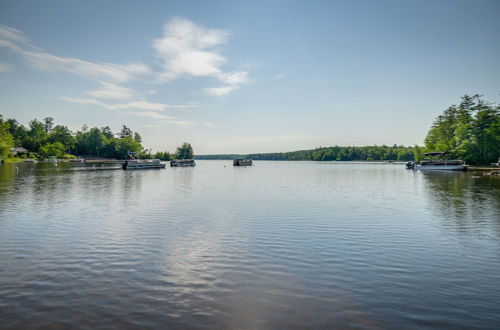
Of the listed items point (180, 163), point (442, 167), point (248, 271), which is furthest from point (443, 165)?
point (180, 163)

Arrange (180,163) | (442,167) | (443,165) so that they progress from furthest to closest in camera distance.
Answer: (180,163) → (443,165) → (442,167)

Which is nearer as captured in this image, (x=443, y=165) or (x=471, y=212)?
(x=471, y=212)

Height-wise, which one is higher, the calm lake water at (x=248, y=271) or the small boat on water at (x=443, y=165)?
the small boat on water at (x=443, y=165)

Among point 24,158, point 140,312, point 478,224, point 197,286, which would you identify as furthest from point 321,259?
point 24,158

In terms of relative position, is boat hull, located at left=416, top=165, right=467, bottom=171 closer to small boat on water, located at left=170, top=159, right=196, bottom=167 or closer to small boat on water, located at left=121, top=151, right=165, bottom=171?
small boat on water, located at left=121, top=151, right=165, bottom=171

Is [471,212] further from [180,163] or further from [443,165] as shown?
[180,163]

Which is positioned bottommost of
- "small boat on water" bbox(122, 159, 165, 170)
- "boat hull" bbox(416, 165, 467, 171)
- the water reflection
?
the water reflection

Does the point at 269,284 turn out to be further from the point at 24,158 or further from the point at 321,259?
the point at 24,158

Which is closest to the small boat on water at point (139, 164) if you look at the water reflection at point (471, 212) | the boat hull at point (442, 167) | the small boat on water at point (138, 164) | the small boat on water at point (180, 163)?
the small boat on water at point (138, 164)

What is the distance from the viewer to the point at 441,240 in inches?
695

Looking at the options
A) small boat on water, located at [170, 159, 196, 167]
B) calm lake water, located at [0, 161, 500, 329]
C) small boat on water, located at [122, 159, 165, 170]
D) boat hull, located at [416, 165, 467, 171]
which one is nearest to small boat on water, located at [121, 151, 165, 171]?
small boat on water, located at [122, 159, 165, 170]

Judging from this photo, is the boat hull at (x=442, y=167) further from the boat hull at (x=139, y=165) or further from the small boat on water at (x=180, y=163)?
the small boat on water at (x=180, y=163)

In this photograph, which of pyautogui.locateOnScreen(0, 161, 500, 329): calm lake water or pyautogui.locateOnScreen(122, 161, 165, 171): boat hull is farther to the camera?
pyautogui.locateOnScreen(122, 161, 165, 171): boat hull

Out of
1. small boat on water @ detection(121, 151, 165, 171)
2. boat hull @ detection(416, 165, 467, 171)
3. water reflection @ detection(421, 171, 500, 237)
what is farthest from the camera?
small boat on water @ detection(121, 151, 165, 171)
